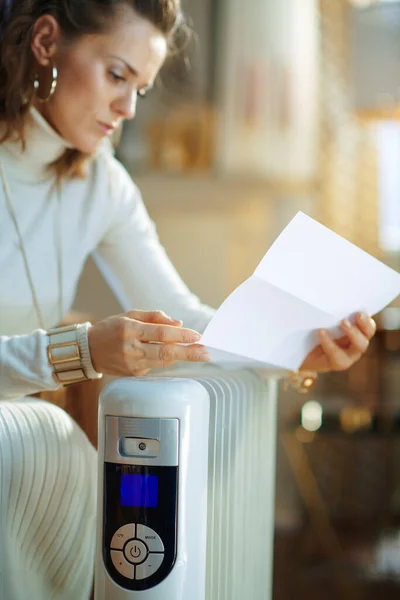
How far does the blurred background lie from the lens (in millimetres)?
2797

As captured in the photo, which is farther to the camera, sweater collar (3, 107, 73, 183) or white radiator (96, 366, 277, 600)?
sweater collar (3, 107, 73, 183)

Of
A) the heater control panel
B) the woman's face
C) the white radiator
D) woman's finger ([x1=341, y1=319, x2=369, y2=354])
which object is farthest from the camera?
the woman's face

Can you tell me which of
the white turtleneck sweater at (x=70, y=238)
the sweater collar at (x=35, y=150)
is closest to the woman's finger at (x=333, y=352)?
the white turtleneck sweater at (x=70, y=238)

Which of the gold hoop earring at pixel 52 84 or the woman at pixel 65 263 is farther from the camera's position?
the gold hoop earring at pixel 52 84

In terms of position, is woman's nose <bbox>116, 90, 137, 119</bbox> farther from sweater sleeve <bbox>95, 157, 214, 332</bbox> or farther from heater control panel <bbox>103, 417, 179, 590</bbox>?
heater control panel <bbox>103, 417, 179, 590</bbox>

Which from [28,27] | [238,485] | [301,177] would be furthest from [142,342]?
[301,177]

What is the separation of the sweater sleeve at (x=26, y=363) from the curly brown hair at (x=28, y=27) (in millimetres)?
388

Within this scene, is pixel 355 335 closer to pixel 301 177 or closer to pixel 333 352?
pixel 333 352

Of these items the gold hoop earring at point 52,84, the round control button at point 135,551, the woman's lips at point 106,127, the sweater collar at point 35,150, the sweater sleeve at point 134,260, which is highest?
the gold hoop earring at point 52,84

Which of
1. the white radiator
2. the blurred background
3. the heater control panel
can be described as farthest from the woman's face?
the blurred background

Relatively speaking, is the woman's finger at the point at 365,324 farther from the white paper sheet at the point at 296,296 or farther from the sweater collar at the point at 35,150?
the sweater collar at the point at 35,150

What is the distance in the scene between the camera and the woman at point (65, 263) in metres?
0.90

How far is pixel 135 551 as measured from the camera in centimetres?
82

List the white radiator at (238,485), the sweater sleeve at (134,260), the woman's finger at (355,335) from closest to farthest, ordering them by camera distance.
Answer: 1. the white radiator at (238,485)
2. the woman's finger at (355,335)
3. the sweater sleeve at (134,260)
